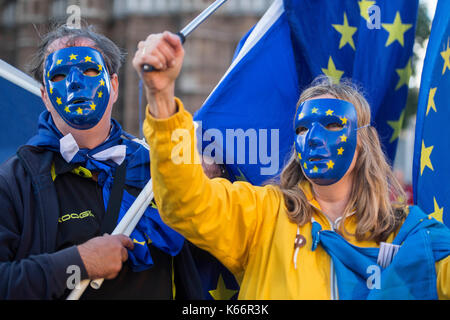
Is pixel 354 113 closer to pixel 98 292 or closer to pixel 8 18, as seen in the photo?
pixel 98 292

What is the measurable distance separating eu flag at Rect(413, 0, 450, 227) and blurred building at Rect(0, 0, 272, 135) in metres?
23.4

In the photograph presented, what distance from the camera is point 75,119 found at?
9.88 feet

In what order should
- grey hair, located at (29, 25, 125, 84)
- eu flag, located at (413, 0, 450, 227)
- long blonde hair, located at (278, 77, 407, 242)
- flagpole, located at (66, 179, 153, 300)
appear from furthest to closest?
eu flag, located at (413, 0, 450, 227) → grey hair, located at (29, 25, 125, 84) → flagpole, located at (66, 179, 153, 300) → long blonde hair, located at (278, 77, 407, 242)

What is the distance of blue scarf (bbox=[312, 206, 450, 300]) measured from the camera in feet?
8.55

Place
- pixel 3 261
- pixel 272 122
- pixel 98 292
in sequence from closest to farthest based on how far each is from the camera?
1. pixel 3 261
2. pixel 98 292
3. pixel 272 122

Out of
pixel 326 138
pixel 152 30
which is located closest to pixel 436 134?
pixel 326 138

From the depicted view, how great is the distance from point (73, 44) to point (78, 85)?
0.30 m

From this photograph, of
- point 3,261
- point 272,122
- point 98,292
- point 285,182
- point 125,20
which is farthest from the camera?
point 125,20

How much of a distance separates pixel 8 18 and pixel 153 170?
98.3 feet

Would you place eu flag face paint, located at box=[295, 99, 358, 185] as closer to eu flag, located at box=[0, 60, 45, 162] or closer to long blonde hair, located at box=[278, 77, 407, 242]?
long blonde hair, located at box=[278, 77, 407, 242]

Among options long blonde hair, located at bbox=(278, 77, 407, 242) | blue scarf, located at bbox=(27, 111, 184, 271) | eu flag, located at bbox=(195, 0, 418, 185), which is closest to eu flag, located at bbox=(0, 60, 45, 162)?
blue scarf, located at bbox=(27, 111, 184, 271)

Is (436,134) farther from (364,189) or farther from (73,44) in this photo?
(73,44)
